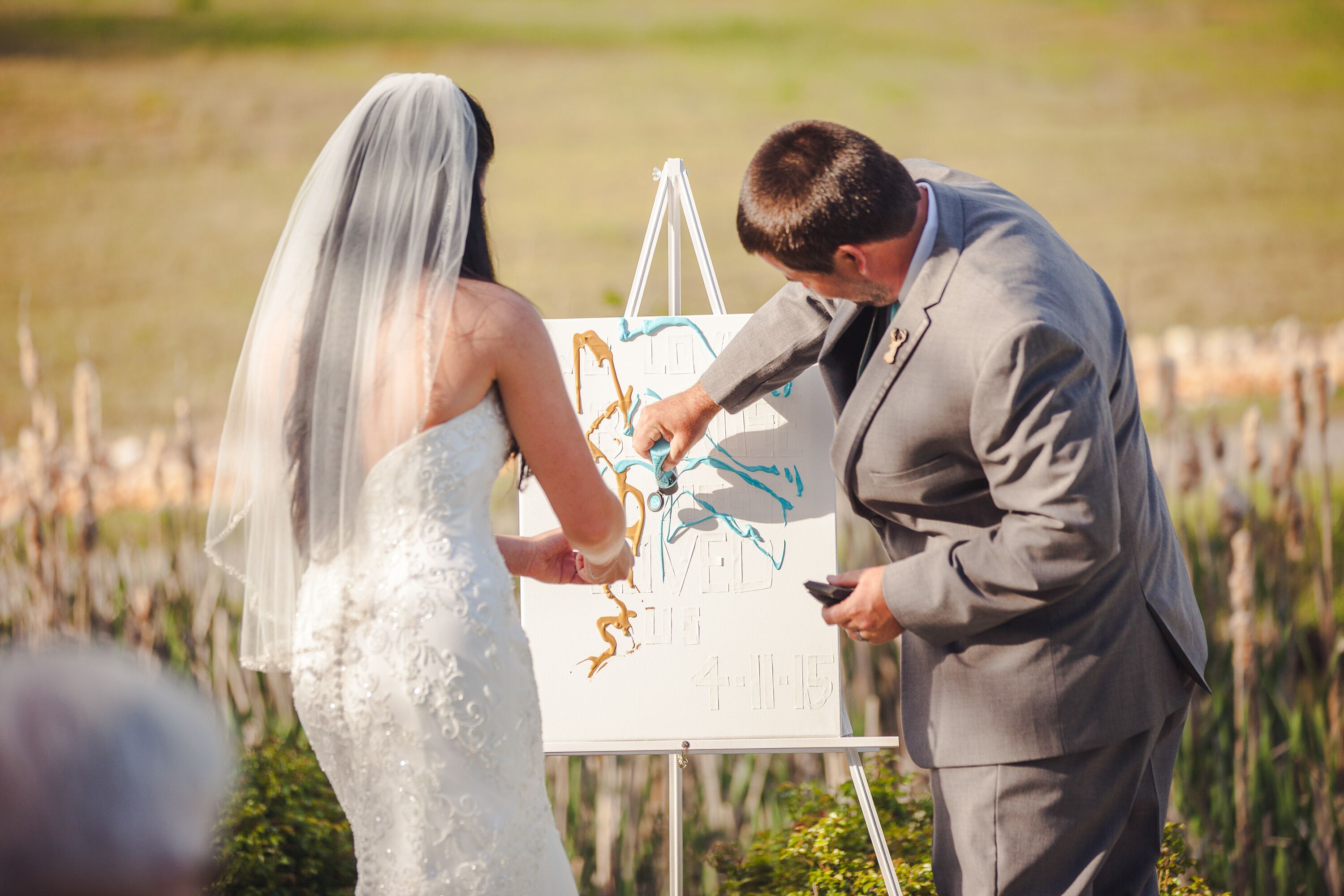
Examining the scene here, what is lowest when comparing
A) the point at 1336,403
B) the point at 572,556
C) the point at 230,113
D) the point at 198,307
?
the point at 572,556

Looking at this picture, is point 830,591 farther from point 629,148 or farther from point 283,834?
point 629,148

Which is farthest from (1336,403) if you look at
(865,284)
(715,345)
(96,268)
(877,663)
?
(96,268)

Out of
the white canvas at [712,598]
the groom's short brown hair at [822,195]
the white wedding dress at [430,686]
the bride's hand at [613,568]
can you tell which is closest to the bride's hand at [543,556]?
the bride's hand at [613,568]

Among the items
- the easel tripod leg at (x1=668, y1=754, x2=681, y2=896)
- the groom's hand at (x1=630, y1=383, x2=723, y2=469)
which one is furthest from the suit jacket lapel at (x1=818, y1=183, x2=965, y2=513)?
the easel tripod leg at (x1=668, y1=754, x2=681, y2=896)

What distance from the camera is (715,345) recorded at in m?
2.06

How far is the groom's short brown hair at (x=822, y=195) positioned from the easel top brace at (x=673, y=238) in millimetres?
629

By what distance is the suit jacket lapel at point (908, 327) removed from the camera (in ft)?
4.64

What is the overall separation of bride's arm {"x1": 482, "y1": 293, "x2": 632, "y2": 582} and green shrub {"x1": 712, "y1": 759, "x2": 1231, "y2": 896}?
113cm

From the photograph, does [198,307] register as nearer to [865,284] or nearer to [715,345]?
[715,345]

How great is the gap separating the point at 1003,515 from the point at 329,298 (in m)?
0.98

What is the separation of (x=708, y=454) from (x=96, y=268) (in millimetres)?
3971

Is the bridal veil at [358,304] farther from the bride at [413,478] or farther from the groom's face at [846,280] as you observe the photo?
the groom's face at [846,280]

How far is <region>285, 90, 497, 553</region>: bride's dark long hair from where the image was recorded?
132 cm

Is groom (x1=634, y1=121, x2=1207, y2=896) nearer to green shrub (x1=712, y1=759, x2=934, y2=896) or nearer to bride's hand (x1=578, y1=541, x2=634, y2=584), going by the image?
bride's hand (x1=578, y1=541, x2=634, y2=584)
